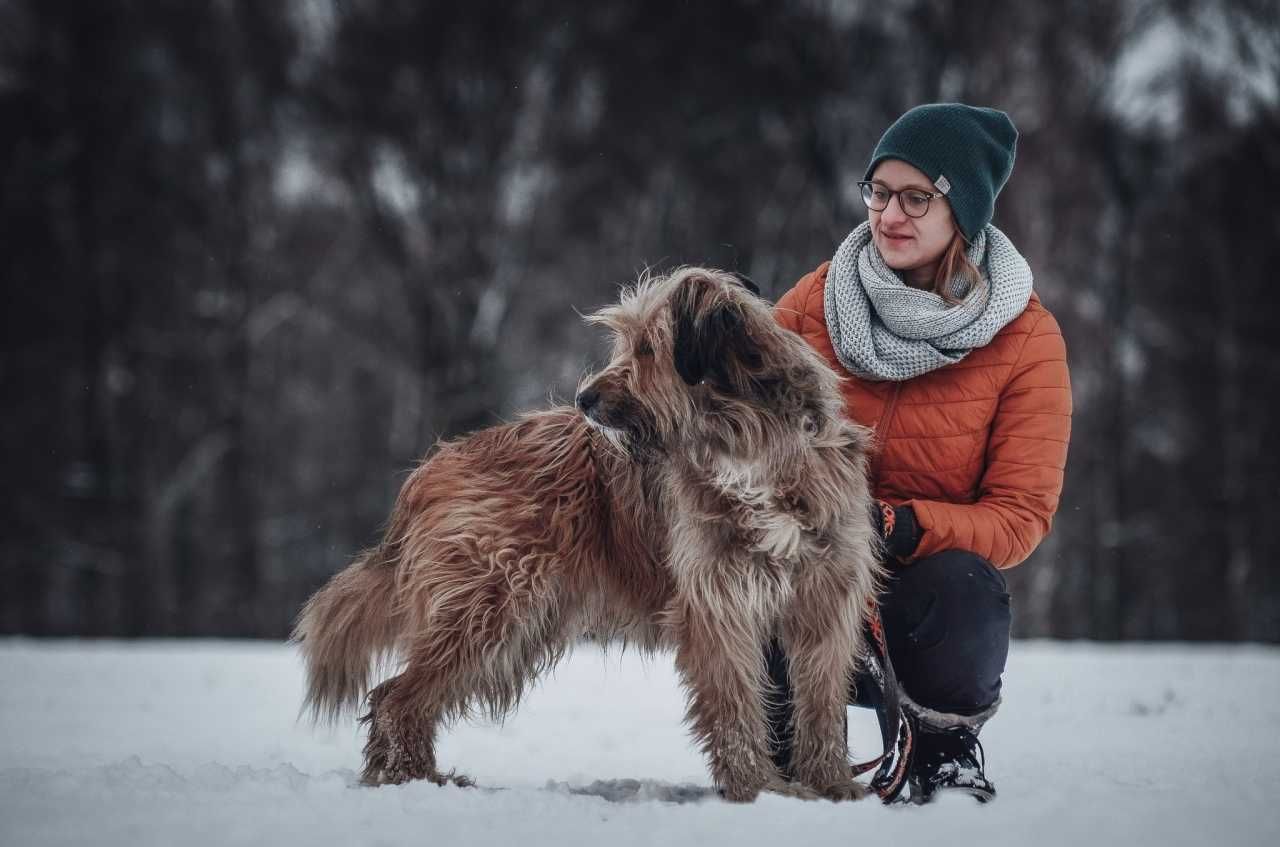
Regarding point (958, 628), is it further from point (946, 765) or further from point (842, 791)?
point (842, 791)

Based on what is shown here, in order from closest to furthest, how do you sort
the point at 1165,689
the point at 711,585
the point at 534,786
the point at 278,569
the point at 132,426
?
the point at 711,585
the point at 534,786
the point at 1165,689
the point at 132,426
the point at 278,569

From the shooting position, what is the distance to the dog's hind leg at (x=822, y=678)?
3.11m

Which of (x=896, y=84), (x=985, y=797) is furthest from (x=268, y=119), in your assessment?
(x=985, y=797)

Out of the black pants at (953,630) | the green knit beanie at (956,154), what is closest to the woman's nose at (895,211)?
the green knit beanie at (956,154)

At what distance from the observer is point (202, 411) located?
13914 millimetres

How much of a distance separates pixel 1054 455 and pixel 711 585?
105cm

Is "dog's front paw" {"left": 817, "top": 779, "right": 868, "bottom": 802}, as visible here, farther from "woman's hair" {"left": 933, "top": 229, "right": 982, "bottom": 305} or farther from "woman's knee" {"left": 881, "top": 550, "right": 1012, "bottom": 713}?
"woman's hair" {"left": 933, "top": 229, "right": 982, "bottom": 305}

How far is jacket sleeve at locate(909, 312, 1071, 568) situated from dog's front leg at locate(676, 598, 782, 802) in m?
0.61

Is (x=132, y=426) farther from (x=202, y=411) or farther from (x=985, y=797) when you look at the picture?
(x=985, y=797)

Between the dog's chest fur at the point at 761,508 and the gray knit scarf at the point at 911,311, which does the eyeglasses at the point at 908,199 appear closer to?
the gray knit scarf at the point at 911,311

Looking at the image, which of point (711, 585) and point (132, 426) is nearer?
point (711, 585)

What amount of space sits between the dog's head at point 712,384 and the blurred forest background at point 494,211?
743 centimetres

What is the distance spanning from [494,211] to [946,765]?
9.31 meters

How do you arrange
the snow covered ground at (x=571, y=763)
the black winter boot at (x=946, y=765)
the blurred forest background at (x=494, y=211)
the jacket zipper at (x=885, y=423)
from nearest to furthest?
the snow covered ground at (x=571, y=763), the black winter boot at (x=946, y=765), the jacket zipper at (x=885, y=423), the blurred forest background at (x=494, y=211)
